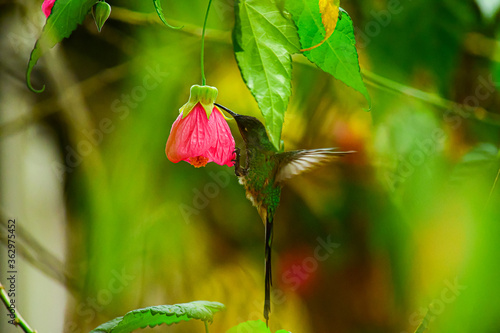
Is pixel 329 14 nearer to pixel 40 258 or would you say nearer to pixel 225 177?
pixel 225 177

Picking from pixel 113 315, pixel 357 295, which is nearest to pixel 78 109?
pixel 113 315

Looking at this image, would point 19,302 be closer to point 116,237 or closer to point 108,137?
point 116,237

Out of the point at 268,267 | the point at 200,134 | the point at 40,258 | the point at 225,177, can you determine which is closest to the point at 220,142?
the point at 200,134

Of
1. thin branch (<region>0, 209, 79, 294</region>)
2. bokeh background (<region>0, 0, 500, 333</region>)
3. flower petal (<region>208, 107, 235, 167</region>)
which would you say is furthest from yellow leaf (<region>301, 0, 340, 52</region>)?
thin branch (<region>0, 209, 79, 294</region>)

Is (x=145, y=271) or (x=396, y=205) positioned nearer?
(x=396, y=205)

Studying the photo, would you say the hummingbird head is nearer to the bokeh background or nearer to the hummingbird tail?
the hummingbird tail

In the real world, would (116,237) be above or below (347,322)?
above

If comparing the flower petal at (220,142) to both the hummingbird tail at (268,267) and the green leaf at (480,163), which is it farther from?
the green leaf at (480,163)
